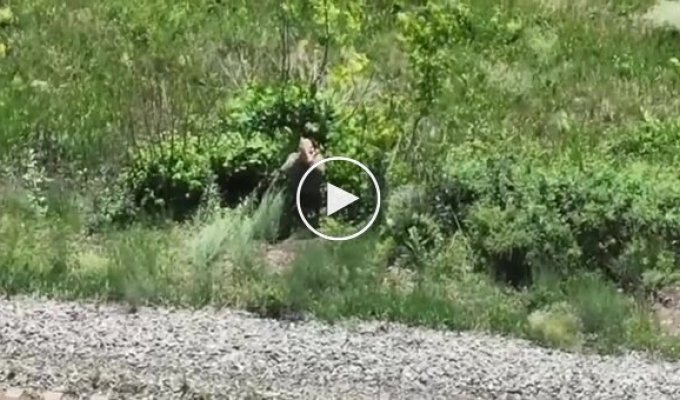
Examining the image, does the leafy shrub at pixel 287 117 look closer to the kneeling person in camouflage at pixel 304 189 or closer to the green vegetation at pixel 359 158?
the green vegetation at pixel 359 158

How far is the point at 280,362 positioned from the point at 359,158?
9.48 feet

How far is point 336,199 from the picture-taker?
905 cm

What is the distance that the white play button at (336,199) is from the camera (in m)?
9.01

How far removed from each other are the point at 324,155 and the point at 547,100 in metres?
2.93

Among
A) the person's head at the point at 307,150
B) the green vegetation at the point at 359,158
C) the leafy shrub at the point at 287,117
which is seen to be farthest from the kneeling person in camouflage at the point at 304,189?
the leafy shrub at the point at 287,117

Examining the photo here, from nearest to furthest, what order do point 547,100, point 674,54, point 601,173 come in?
1. point 601,173
2. point 547,100
3. point 674,54

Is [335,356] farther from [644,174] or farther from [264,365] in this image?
[644,174]

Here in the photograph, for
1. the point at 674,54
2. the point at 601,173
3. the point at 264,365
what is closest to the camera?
the point at 264,365

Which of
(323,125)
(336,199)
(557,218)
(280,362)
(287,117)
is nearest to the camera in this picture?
(280,362)

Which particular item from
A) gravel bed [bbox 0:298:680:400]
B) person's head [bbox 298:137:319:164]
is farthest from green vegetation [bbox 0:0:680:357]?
gravel bed [bbox 0:298:680:400]

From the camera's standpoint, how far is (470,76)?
11.7 m

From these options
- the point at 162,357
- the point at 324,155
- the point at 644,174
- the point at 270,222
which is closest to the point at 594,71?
the point at 644,174

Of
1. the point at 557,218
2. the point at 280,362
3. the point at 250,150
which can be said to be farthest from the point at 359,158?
the point at 280,362

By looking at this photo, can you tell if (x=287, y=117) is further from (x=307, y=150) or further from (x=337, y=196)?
(x=337, y=196)
